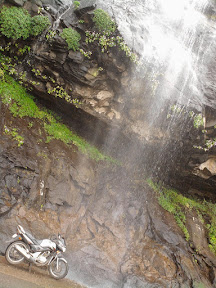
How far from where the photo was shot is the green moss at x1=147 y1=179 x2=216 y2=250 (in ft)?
28.5

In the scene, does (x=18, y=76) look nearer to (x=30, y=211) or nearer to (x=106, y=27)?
(x=106, y=27)

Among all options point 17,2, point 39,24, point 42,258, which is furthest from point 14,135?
point 17,2

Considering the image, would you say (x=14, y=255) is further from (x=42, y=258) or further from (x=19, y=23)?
(x=19, y=23)

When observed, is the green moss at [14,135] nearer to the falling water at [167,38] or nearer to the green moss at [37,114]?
the green moss at [37,114]

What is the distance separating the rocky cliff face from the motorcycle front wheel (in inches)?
20.2

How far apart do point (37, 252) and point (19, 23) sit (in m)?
7.14

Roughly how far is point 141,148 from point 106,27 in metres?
4.79

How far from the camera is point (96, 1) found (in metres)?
7.80

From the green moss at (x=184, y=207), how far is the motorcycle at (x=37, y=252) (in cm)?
518

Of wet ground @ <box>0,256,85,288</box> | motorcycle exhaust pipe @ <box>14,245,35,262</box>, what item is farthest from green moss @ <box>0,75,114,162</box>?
wet ground @ <box>0,256,85,288</box>

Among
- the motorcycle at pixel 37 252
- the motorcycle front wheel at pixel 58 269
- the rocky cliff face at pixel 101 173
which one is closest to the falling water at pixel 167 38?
the rocky cliff face at pixel 101 173

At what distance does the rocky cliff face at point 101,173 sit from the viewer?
238 inches

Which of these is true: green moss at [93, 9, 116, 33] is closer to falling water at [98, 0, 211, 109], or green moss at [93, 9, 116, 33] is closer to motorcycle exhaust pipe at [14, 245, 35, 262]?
falling water at [98, 0, 211, 109]

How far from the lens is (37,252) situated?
15.1ft
